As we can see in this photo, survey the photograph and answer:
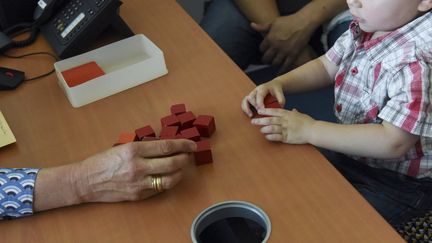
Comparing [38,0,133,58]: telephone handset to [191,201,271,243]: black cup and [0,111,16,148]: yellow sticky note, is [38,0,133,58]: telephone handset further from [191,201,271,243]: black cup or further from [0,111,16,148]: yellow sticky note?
[191,201,271,243]: black cup

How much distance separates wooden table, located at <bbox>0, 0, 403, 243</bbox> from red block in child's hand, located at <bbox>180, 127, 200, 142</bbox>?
39 millimetres

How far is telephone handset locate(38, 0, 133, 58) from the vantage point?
1271 millimetres

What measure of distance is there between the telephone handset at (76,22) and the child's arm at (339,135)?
0.50m

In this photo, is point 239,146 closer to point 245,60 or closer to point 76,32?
point 76,32

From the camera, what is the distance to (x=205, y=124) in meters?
1.01

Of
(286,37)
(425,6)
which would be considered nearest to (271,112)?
(425,6)

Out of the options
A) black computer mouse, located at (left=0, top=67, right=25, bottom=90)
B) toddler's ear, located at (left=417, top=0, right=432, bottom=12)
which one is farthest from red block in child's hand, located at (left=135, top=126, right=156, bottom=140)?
toddler's ear, located at (left=417, top=0, right=432, bottom=12)

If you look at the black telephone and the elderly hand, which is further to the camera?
the black telephone

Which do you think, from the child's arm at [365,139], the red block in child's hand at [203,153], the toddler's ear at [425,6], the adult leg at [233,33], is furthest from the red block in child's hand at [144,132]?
the adult leg at [233,33]

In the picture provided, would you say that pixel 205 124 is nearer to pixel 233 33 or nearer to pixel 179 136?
pixel 179 136

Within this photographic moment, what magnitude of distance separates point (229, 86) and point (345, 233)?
1.54 feet

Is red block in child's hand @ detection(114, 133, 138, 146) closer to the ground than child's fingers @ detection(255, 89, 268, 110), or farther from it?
farther from it

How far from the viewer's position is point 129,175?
0.92 metres

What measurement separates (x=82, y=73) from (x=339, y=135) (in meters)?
0.61
